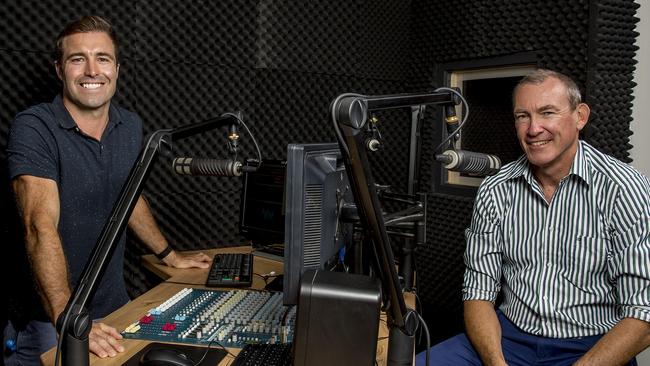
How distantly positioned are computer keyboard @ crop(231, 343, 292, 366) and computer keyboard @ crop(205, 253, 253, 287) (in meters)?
0.66

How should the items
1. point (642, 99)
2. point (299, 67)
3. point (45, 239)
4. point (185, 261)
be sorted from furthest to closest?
point (299, 67) < point (642, 99) < point (185, 261) < point (45, 239)

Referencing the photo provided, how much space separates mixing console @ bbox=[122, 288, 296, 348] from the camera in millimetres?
1454

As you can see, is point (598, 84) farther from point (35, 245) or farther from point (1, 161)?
point (1, 161)

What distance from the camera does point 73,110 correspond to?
2012mm

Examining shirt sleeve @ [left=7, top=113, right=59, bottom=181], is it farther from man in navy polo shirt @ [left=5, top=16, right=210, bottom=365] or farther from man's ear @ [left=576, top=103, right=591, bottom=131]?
man's ear @ [left=576, top=103, right=591, bottom=131]

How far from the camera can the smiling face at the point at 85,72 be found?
1.97 m

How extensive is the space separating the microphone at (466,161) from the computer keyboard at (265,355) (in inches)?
26.7

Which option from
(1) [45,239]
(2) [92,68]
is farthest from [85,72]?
(1) [45,239]

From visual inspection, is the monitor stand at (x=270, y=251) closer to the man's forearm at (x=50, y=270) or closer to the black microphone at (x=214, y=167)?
the man's forearm at (x=50, y=270)

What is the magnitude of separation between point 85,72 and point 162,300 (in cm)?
100

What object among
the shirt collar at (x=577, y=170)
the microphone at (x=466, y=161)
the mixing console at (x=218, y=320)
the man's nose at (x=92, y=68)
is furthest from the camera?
the man's nose at (x=92, y=68)

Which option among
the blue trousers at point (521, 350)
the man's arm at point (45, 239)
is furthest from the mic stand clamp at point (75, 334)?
the blue trousers at point (521, 350)

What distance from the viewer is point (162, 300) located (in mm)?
1806

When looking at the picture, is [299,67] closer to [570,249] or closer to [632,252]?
[570,249]
